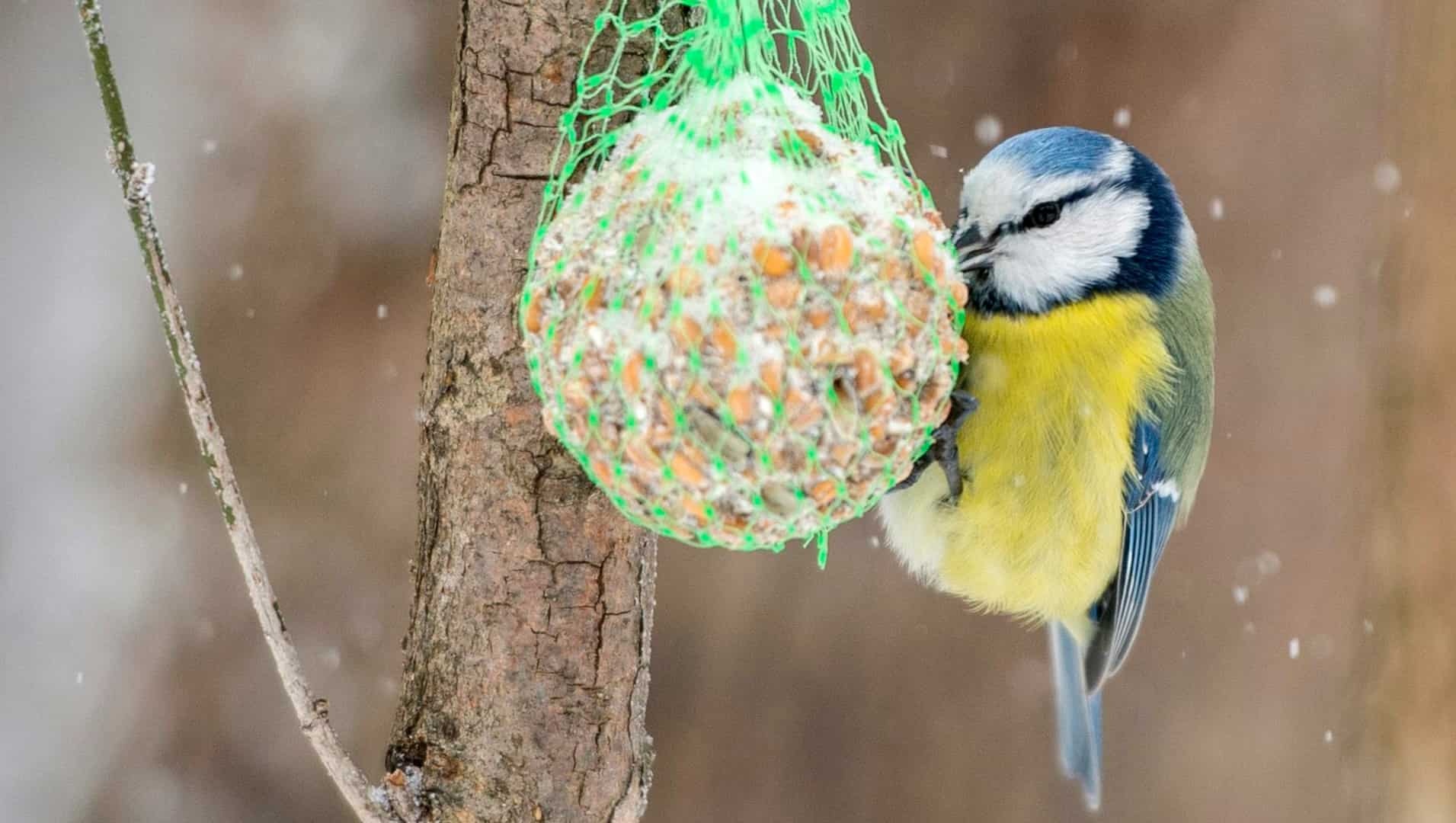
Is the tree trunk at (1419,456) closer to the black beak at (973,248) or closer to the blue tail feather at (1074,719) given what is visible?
the blue tail feather at (1074,719)

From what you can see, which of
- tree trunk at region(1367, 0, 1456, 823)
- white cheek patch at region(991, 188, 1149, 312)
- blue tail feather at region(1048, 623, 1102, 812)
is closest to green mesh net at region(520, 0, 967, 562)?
white cheek patch at region(991, 188, 1149, 312)

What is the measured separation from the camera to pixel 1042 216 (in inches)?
69.2

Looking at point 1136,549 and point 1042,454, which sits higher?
point 1042,454

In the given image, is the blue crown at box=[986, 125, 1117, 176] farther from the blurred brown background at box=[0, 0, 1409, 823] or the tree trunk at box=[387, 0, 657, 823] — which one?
the blurred brown background at box=[0, 0, 1409, 823]

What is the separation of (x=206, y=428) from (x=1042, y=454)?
1096 mm

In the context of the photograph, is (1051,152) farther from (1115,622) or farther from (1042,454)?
(1115,622)

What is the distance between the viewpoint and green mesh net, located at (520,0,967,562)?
1218 millimetres

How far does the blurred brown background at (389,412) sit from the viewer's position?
9.22 feet

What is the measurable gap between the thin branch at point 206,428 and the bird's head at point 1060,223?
37.7 inches

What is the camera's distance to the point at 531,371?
1.38 metres

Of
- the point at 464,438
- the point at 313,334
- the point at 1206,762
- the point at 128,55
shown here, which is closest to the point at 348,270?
the point at 313,334

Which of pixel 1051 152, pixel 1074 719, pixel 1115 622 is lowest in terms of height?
pixel 1074 719

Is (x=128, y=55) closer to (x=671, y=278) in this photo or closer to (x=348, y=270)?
(x=348, y=270)

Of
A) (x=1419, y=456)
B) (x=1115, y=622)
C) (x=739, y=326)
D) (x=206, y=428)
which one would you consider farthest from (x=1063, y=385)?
(x=1419, y=456)
